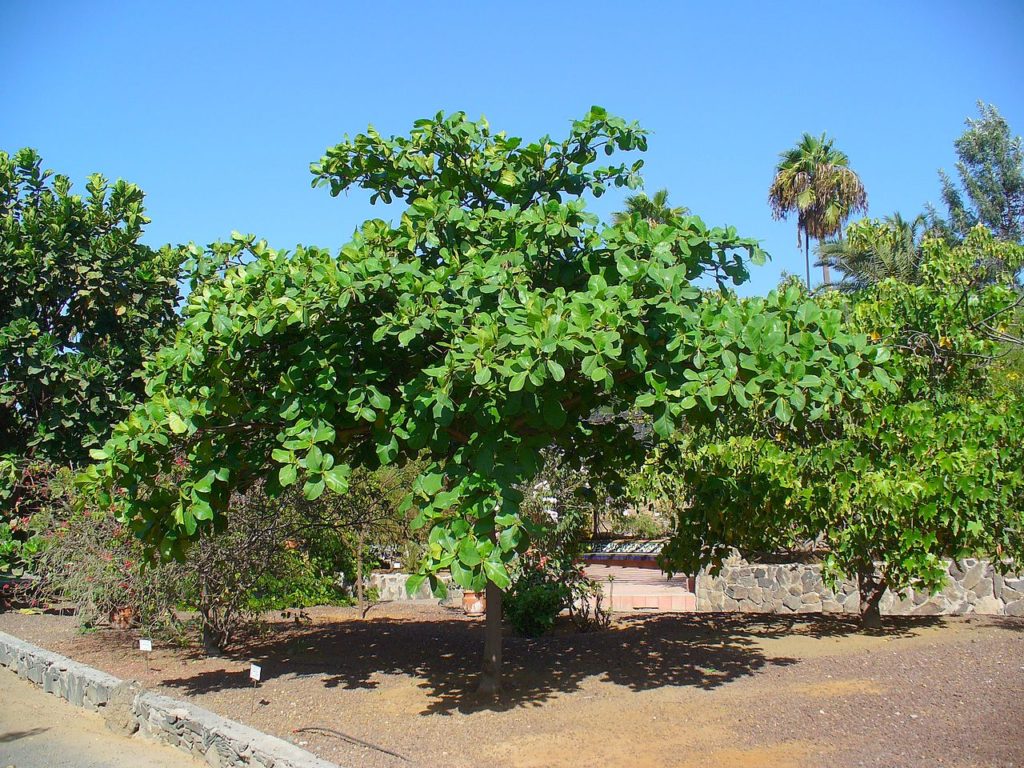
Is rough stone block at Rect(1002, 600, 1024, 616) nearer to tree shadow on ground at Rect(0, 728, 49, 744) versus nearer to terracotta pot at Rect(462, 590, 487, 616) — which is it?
terracotta pot at Rect(462, 590, 487, 616)

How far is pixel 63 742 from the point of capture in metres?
7.21

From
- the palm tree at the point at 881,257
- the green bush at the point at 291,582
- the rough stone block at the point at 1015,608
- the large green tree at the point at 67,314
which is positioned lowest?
the rough stone block at the point at 1015,608

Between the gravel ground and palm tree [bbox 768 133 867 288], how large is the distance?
19686 millimetres

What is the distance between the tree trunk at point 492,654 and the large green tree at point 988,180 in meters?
22.1

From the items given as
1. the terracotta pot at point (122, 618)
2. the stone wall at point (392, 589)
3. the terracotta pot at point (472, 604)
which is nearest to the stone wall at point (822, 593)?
the terracotta pot at point (472, 604)

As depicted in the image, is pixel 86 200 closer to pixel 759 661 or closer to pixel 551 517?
pixel 551 517

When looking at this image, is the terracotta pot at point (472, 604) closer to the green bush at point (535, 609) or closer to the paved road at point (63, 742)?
the green bush at point (535, 609)

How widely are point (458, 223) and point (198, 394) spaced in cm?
229

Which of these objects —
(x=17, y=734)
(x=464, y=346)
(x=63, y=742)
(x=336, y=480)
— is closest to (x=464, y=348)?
(x=464, y=346)

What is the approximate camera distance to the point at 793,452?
893 centimetres

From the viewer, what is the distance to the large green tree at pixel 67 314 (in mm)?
12906

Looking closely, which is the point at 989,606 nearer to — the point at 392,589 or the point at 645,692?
the point at 645,692

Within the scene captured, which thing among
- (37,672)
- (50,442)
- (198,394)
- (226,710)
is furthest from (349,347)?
(50,442)

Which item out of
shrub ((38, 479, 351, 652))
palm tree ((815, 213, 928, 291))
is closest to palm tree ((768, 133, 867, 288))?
palm tree ((815, 213, 928, 291))
